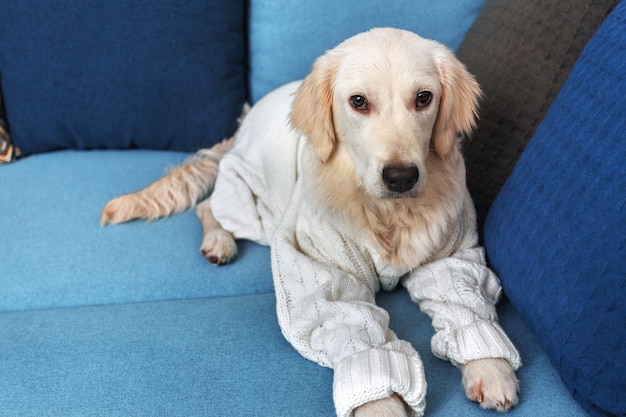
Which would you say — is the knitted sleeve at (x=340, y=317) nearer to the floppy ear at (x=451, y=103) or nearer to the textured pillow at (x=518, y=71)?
the floppy ear at (x=451, y=103)

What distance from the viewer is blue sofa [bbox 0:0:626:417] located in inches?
50.5

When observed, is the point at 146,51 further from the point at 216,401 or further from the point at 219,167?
the point at 216,401

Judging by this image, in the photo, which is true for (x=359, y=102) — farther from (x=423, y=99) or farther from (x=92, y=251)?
(x=92, y=251)

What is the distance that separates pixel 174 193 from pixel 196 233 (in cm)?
18

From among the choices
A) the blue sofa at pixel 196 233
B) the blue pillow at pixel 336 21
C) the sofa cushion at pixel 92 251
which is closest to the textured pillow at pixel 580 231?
the blue sofa at pixel 196 233

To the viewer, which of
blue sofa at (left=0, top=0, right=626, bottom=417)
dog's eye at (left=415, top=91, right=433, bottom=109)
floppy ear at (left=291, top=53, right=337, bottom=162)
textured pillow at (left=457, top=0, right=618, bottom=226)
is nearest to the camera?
blue sofa at (left=0, top=0, right=626, bottom=417)

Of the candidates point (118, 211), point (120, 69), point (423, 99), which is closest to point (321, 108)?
point (423, 99)

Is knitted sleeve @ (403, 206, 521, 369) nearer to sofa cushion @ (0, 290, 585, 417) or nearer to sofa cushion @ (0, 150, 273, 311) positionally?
sofa cushion @ (0, 290, 585, 417)

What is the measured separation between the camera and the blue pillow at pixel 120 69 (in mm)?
2295

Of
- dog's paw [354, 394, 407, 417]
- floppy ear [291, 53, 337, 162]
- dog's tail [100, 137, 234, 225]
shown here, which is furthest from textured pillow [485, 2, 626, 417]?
dog's tail [100, 137, 234, 225]

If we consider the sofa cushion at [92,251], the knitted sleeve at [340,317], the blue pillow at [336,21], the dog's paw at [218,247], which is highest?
the blue pillow at [336,21]

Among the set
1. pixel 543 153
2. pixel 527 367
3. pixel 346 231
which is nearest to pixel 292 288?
pixel 346 231

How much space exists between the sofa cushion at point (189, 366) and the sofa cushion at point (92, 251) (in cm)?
7

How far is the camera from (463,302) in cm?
151
